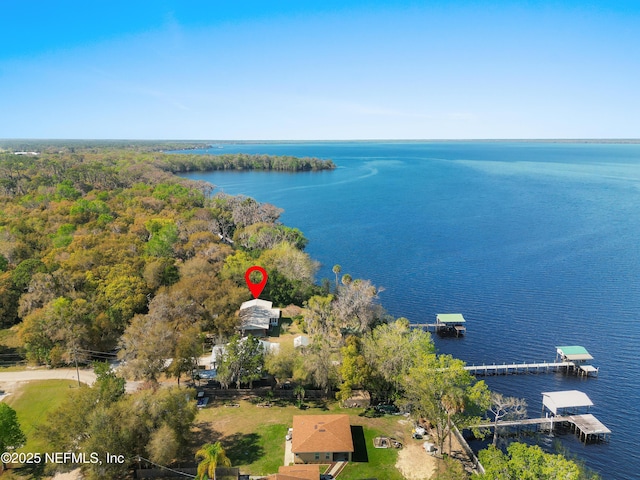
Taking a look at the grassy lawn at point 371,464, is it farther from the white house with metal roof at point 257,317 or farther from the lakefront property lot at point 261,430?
Answer: the white house with metal roof at point 257,317

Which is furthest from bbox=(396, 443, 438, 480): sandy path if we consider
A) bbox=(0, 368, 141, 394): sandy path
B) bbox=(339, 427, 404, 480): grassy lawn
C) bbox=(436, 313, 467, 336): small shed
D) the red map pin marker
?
the red map pin marker

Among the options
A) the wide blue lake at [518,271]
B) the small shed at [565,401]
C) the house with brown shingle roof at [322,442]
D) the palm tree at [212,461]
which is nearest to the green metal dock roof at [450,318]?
the wide blue lake at [518,271]

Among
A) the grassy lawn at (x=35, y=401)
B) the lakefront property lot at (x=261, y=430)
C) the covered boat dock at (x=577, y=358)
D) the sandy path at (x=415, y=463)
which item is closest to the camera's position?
the sandy path at (x=415, y=463)

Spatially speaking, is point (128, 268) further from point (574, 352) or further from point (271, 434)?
point (574, 352)

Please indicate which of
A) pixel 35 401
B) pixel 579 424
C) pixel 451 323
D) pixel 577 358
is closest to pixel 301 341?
pixel 451 323

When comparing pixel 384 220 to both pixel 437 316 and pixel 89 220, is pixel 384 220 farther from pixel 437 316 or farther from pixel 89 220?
Result: pixel 89 220

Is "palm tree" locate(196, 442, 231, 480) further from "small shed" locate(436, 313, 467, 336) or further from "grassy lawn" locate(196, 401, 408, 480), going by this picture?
"small shed" locate(436, 313, 467, 336)
